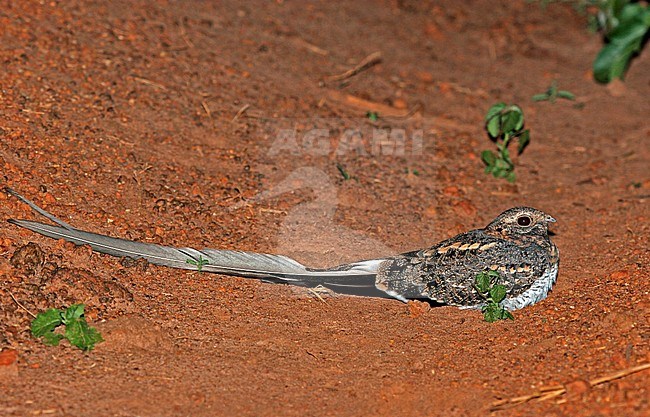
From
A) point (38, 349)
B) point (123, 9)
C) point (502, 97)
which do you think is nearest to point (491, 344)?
point (38, 349)

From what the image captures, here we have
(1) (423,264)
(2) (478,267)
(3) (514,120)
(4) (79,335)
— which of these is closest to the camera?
(4) (79,335)

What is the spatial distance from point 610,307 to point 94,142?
9.96ft

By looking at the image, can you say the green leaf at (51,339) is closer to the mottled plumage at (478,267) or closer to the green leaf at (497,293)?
the mottled plumage at (478,267)

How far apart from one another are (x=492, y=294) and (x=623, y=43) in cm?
347

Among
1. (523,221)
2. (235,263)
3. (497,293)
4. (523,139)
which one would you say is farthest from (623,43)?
(235,263)

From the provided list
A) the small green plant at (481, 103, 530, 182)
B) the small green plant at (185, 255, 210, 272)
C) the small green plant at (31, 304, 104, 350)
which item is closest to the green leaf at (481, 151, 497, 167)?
the small green plant at (481, 103, 530, 182)

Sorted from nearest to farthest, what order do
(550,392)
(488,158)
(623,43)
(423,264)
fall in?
(550,392) < (423,264) < (488,158) < (623,43)

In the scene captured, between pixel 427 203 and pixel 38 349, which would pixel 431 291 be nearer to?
pixel 427 203

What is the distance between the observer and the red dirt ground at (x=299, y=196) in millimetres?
3387

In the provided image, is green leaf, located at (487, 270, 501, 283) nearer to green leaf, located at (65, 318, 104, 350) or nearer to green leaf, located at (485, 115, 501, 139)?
green leaf, located at (485, 115, 501, 139)

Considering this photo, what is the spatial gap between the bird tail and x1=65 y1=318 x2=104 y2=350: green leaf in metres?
0.61

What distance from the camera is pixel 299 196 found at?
16.3 feet

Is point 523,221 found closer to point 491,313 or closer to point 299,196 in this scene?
point 491,313

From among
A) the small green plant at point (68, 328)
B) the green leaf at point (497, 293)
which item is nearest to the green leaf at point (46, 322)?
the small green plant at point (68, 328)
